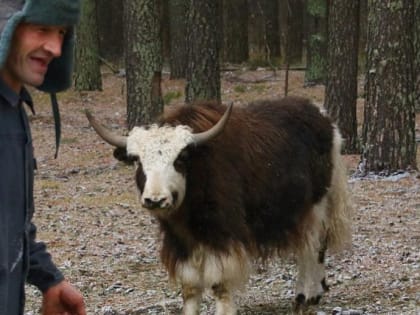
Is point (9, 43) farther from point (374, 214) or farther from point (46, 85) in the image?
point (374, 214)

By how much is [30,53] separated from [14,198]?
42cm

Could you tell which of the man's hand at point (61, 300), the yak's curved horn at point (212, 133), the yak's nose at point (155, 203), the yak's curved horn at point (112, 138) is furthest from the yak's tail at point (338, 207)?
the man's hand at point (61, 300)

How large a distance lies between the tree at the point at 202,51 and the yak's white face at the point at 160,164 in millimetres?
9088

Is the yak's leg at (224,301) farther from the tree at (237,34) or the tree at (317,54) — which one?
the tree at (237,34)

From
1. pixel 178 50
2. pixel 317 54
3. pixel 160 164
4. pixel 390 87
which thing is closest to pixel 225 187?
pixel 160 164

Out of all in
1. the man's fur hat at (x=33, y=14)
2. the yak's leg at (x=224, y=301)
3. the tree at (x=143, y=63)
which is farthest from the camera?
the tree at (x=143, y=63)

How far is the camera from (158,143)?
676cm

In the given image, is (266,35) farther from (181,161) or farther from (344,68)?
(181,161)

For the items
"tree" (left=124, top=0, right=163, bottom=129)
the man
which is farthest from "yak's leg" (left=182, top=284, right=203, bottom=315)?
"tree" (left=124, top=0, right=163, bottom=129)

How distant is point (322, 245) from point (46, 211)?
5.18 metres

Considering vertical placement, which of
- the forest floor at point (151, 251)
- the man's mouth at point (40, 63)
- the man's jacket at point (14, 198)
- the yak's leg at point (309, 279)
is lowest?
the forest floor at point (151, 251)

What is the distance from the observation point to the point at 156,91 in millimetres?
16062

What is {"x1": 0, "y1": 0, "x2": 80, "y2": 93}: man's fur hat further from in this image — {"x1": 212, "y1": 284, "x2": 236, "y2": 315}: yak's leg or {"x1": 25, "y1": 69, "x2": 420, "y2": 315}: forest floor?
{"x1": 25, "y1": 69, "x2": 420, "y2": 315}: forest floor

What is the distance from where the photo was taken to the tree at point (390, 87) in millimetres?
12625
